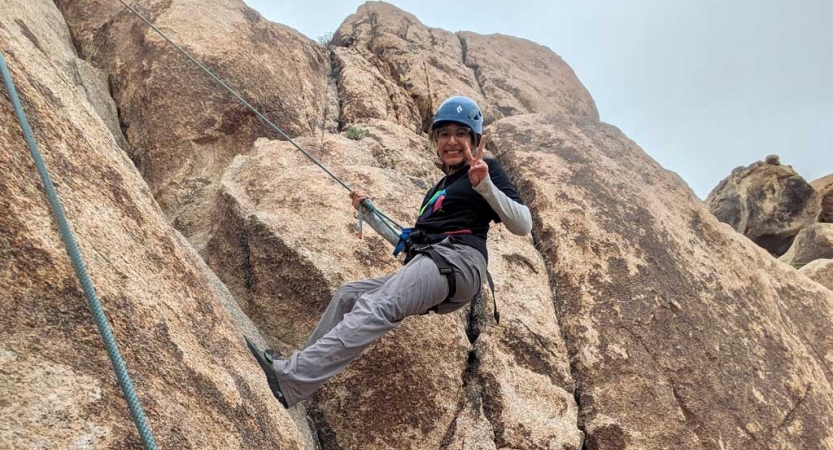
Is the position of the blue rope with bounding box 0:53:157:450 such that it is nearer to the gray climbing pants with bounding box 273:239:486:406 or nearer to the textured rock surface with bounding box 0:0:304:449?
the textured rock surface with bounding box 0:0:304:449

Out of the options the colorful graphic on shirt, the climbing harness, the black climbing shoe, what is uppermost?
the colorful graphic on shirt

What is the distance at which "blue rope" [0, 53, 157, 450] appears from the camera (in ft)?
9.01

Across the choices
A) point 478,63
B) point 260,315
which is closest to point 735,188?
point 478,63

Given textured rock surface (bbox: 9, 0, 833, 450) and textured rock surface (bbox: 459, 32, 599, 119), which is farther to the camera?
textured rock surface (bbox: 459, 32, 599, 119)

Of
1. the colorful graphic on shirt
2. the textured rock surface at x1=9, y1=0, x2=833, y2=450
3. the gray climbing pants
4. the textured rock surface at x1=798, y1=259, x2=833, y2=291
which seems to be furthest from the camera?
the textured rock surface at x1=798, y1=259, x2=833, y2=291

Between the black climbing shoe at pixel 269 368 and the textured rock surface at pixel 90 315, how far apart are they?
0.12m

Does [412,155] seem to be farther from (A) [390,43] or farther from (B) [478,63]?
(B) [478,63]

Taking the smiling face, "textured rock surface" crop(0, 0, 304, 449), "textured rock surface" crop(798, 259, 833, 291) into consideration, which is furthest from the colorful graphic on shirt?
"textured rock surface" crop(798, 259, 833, 291)

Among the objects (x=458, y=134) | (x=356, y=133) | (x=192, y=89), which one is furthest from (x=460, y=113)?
(x=192, y=89)

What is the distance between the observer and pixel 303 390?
4.62m

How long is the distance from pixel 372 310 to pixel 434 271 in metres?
0.64

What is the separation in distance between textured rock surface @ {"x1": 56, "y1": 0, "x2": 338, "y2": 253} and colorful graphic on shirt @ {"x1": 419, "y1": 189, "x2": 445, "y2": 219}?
11.9ft

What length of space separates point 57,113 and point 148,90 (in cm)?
544

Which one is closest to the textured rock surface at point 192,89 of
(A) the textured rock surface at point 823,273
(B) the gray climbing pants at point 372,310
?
(B) the gray climbing pants at point 372,310
